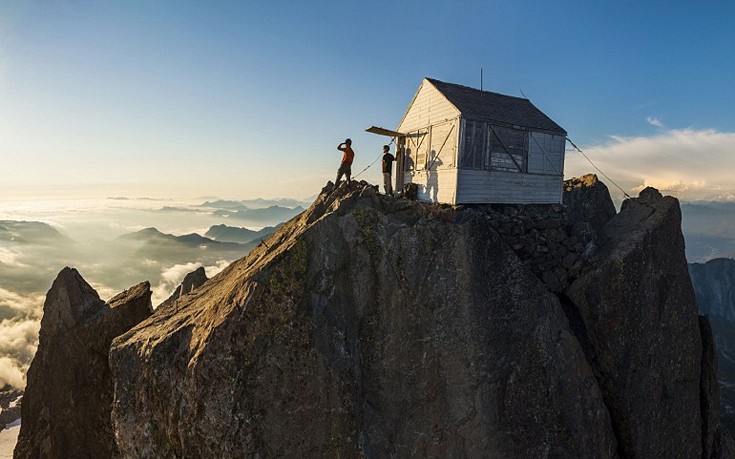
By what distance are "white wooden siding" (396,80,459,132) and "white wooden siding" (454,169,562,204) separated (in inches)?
170

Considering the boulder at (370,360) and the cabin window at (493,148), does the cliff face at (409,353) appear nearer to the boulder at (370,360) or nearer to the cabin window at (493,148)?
the boulder at (370,360)

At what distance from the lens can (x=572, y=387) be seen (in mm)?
18438

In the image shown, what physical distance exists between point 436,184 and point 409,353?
11839mm

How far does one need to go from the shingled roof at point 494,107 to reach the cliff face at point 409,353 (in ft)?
25.2

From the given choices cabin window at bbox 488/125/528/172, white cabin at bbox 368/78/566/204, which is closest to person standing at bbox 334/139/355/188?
white cabin at bbox 368/78/566/204

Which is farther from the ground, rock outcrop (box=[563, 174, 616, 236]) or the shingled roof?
the shingled roof

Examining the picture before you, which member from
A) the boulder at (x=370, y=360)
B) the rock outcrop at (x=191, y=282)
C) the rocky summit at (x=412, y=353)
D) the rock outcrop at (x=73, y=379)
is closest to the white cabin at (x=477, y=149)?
the rocky summit at (x=412, y=353)

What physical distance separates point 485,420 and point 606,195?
73.5ft

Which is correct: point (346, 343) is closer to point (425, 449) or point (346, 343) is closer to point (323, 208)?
point (425, 449)

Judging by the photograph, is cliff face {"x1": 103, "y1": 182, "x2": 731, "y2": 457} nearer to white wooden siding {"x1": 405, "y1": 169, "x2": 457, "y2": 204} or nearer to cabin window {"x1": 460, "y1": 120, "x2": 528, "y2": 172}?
white wooden siding {"x1": 405, "y1": 169, "x2": 457, "y2": 204}

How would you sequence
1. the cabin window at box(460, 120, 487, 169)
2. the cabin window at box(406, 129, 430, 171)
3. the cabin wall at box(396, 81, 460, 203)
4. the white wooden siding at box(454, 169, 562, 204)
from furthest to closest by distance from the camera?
the cabin window at box(406, 129, 430, 171) → the cabin wall at box(396, 81, 460, 203) → the cabin window at box(460, 120, 487, 169) → the white wooden siding at box(454, 169, 562, 204)

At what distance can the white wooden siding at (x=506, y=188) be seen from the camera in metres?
23.6

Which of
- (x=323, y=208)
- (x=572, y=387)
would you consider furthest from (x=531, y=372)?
(x=323, y=208)

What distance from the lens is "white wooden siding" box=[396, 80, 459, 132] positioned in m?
24.9
